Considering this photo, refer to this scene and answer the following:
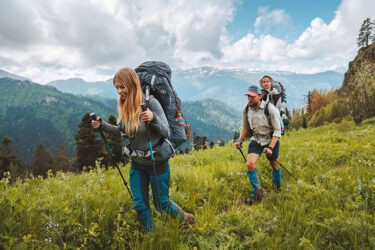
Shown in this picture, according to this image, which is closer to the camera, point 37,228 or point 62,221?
point 37,228

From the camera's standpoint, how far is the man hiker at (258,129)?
5305mm

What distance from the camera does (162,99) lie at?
12.1 feet

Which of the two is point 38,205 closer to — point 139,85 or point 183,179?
point 139,85

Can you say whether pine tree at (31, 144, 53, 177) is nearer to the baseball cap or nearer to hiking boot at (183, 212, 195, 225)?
the baseball cap

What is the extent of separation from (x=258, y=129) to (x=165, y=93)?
8.96 ft

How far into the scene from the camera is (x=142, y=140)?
3.63 metres

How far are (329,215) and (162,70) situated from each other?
328cm

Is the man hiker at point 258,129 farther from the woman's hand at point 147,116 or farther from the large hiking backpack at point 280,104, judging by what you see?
the woman's hand at point 147,116

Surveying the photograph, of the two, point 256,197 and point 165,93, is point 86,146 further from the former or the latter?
point 165,93

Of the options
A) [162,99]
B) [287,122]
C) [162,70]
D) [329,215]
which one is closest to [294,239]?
[329,215]

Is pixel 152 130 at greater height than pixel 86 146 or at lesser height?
greater

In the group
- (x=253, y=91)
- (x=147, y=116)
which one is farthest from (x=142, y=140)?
(x=253, y=91)

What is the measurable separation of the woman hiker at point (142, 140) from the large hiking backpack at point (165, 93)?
15 centimetres

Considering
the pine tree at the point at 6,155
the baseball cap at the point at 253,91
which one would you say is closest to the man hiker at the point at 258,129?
the baseball cap at the point at 253,91
